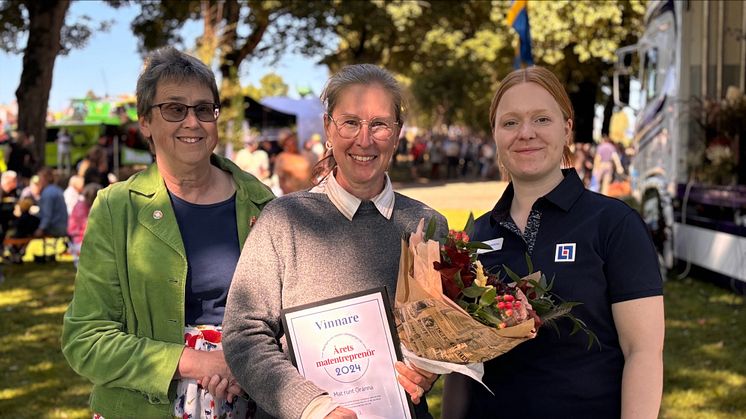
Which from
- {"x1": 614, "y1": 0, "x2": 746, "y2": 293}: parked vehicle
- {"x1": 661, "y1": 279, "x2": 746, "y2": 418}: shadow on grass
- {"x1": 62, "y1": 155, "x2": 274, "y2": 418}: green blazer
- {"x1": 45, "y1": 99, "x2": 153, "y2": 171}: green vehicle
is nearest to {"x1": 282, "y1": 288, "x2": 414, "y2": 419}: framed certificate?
{"x1": 62, "y1": 155, "x2": 274, "y2": 418}: green blazer

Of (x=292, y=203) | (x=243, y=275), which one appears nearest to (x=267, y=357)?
(x=243, y=275)

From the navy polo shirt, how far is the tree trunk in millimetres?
18773

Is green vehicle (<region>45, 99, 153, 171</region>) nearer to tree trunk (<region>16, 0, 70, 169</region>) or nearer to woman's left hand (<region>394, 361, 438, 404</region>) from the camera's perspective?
tree trunk (<region>16, 0, 70, 169</region>)

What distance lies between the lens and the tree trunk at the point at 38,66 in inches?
772

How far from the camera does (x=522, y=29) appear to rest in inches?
546

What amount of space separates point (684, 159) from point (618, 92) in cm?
291

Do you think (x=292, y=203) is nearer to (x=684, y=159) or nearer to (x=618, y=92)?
(x=684, y=159)

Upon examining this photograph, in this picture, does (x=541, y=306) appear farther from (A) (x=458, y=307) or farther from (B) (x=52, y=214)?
(B) (x=52, y=214)

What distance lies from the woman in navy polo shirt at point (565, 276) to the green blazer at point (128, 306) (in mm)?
968

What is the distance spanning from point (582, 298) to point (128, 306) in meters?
1.41

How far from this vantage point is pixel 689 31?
11.3 metres

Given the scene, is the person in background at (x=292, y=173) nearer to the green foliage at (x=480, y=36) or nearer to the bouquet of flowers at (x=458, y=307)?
the bouquet of flowers at (x=458, y=307)

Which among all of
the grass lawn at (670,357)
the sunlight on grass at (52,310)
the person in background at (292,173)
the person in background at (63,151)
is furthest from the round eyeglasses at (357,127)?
the person in background at (63,151)

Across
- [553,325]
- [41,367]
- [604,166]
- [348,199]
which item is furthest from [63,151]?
[553,325]
